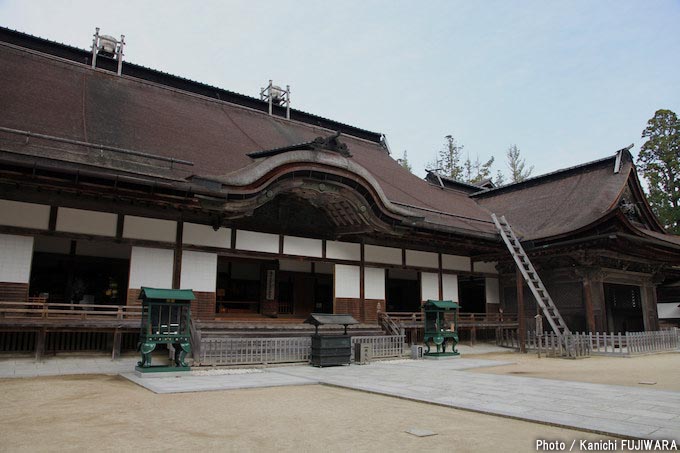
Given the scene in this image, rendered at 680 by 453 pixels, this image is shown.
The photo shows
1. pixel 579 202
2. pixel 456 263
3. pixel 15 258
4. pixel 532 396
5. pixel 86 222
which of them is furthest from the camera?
pixel 579 202

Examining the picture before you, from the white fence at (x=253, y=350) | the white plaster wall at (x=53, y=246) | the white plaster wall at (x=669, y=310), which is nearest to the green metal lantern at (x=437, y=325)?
the white fence at (x=253, y=350)

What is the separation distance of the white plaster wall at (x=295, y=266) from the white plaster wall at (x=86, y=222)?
7798 millimetres

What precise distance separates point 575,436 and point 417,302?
20.6 metres

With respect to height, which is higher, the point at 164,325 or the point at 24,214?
the point at 24,214

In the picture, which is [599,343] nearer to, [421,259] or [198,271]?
[421,259]

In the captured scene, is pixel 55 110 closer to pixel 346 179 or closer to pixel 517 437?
pixel 346 179

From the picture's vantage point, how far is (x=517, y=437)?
5.50 m

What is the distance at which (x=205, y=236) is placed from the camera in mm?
14680

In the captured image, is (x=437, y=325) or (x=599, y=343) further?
(x=599, y=343)

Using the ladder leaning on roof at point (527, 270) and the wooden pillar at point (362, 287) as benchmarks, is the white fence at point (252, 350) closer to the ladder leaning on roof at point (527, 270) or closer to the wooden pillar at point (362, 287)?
the wooden pillar at point (362, 287)

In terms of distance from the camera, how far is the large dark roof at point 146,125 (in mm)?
13039

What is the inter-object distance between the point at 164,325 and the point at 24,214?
4725mm

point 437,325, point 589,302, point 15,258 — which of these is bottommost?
point 437,325

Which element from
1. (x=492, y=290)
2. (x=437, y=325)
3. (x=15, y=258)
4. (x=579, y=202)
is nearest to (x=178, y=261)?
(x=15, y=258)
